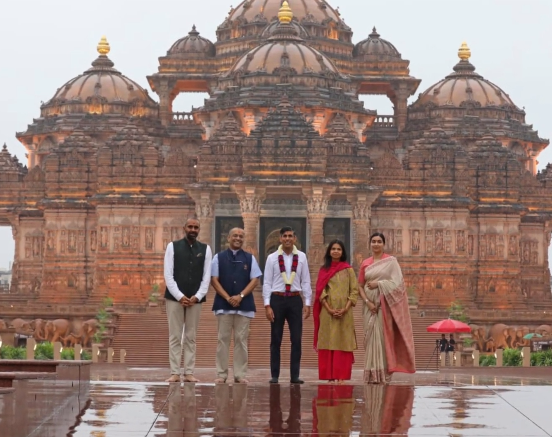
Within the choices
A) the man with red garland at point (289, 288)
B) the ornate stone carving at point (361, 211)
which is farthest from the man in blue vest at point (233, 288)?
the ornate stone carving at point (361, 211)

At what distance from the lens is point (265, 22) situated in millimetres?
82375

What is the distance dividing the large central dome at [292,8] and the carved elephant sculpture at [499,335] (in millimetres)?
27021

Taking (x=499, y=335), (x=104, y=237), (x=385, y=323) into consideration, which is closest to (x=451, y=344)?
(x=499, y=335)

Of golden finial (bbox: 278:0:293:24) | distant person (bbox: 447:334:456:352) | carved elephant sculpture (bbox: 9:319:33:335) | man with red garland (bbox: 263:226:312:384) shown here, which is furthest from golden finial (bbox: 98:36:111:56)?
man with red garland (bbox: 263:226:312:384)

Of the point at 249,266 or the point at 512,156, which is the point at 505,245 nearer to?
the point at 512,156

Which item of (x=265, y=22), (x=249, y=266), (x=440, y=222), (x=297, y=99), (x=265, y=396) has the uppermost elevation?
(x=265, y=22)

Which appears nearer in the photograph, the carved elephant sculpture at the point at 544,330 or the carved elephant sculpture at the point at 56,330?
the carved elephant sculpture at the point at 544,330

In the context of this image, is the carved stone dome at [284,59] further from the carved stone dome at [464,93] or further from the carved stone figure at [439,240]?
the carved stone figure at [439,240]

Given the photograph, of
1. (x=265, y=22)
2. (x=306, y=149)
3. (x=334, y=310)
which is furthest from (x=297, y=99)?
(x=334, y=310)

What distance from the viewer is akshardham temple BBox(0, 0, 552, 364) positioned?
65312mm

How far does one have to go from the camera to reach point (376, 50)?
84250 mm

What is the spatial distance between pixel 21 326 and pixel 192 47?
2807cm

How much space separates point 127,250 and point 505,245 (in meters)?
15.5

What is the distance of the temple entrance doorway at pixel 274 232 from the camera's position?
65.9 m
